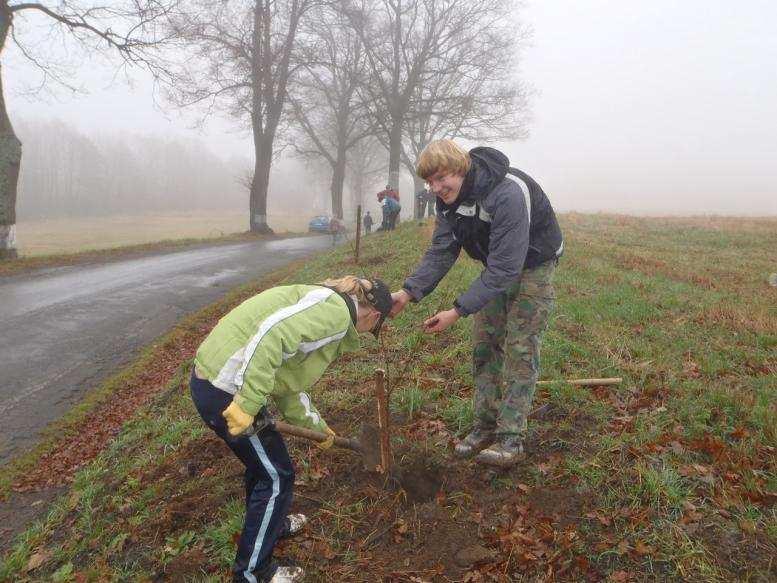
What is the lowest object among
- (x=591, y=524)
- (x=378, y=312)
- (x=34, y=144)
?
(x=591, y=524)

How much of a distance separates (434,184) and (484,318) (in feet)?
3.52

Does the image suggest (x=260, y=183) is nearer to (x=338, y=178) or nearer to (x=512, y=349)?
(x=338, y=178)

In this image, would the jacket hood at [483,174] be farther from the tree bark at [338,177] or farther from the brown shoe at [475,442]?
the tree bark at [338,177]

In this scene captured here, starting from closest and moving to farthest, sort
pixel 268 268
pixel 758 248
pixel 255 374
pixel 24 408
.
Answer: pixel 255 374 → pixel 24 408 → pixel 758 248 → pixel 268 268

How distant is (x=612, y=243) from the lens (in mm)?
12750

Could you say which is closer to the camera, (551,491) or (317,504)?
(551,491)

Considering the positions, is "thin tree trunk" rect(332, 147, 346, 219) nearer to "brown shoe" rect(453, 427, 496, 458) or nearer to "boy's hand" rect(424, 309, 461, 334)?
"brown shoe" rect(453, 427, 496, 458)

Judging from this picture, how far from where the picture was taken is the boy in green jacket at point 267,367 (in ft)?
8.32

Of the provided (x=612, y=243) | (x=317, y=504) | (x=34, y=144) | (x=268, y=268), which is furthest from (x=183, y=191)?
(x=317, y=504)

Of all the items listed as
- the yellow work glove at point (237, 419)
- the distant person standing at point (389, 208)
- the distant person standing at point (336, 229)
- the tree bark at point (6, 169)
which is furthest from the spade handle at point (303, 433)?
the distant person standing at point (336, 229)

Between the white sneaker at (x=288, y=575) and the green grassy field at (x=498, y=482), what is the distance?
→ 2.9 inches

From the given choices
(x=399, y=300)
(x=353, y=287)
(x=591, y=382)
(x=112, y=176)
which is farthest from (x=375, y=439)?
(x=112, y=176)

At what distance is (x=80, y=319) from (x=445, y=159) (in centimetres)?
811

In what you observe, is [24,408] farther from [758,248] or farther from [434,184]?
[758,248]
